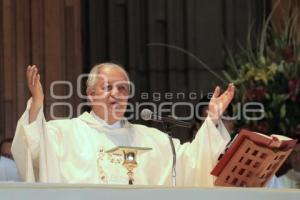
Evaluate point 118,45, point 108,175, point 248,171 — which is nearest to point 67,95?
point 118,45

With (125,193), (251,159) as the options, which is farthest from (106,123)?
(125,193)

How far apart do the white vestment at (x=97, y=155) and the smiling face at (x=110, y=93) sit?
0.13m

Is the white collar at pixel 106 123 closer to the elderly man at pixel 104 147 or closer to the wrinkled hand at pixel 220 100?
the elderly man at pixel 104 147

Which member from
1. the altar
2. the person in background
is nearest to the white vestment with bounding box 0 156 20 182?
the person in background

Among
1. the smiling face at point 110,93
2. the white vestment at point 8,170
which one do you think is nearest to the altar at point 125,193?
the smiling face at point 110,93

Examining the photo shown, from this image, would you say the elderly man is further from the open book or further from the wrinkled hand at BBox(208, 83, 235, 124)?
the open book

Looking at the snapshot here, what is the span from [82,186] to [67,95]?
4.16m

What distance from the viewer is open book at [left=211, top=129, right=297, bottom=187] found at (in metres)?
3.53

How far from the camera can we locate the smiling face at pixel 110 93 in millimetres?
4121

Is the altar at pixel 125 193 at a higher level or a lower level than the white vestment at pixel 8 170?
higher

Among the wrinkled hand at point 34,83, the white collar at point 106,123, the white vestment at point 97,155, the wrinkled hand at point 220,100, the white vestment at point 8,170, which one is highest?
the wrinkled hand at point 34,83

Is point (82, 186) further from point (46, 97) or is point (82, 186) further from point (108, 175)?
point (46, 97)

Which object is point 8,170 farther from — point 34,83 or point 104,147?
point 34,83

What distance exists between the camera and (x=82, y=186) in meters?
2.64
